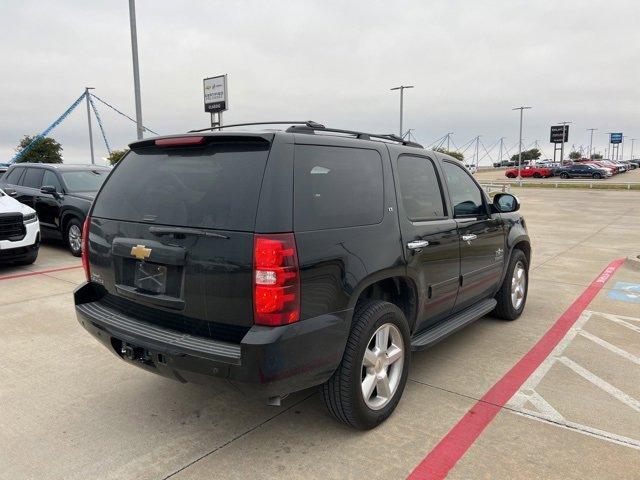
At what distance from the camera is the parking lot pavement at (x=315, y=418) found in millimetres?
2760

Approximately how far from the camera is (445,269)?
3803 mm

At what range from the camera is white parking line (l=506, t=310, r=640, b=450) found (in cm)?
310

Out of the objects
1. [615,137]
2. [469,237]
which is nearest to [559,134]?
[615,137]

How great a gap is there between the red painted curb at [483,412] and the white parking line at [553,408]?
0.18 feet

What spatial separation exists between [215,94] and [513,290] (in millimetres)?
17326

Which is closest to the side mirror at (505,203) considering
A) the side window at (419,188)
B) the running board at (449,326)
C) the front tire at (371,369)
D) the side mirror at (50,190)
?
the running board at (449,326)

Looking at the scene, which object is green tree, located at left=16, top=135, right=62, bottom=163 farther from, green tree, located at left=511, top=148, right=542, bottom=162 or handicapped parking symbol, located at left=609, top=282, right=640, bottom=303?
green tree, located at left=511, top=148, right=542, bottom=162

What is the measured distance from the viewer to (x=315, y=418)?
3.28 m

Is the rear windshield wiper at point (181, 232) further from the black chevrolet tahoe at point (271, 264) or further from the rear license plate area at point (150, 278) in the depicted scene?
the rear license plate area at point (150, 278)

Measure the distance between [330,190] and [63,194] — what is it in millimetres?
7854

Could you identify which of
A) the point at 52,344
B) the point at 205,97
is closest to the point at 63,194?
the point at 52,344

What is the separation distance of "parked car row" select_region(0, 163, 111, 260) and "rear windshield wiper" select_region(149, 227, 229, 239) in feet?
21.4

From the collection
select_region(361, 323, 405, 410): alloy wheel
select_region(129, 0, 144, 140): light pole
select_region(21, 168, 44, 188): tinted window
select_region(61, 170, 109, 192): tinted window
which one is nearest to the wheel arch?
select_region(361, 323, 405, 410): alloy wheel

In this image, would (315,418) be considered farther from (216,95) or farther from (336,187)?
(216,95)
